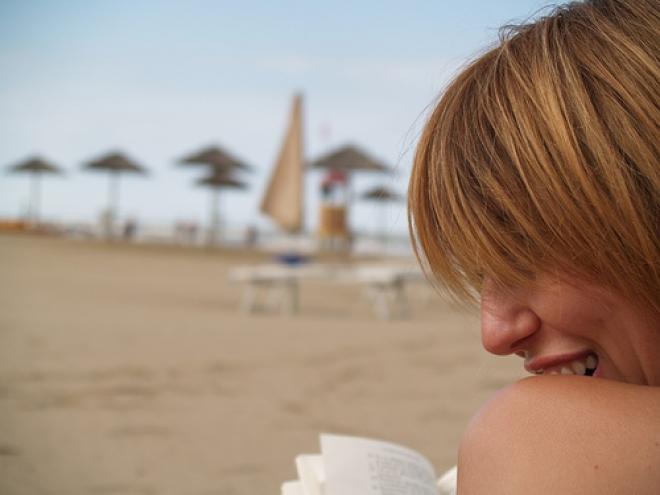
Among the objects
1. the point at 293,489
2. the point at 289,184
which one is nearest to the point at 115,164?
the point at 289,184

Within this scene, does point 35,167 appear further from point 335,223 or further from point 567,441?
point 567,441

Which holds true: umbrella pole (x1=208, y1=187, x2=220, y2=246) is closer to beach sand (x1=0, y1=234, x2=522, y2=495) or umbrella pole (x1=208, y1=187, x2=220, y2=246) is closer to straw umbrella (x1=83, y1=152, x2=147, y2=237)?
straw umbrella (x1=83, y1=152, x2=147, y2=237)

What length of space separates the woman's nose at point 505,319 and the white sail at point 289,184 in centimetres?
934

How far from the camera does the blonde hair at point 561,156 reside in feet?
2.29

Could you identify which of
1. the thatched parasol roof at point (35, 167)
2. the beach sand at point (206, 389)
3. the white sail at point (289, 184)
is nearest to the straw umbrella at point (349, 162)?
the thatched parasol roof at point (35, 167)

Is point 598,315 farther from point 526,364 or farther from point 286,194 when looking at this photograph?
point 286,194

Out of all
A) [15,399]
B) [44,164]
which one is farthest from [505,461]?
[44,164]

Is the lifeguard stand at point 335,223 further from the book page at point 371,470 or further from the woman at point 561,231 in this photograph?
the woman at point 561,231

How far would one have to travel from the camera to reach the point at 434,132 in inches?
33.5

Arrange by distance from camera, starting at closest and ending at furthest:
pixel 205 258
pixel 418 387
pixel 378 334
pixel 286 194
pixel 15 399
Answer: pixel 15 399, pixel 418 387, pixel 378 334, pixel 286 194, pixel 205 258

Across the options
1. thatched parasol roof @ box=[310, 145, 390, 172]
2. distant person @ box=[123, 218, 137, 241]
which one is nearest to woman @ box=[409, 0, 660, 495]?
thatched parasol roof @ box=[310, 145, 390, 172]

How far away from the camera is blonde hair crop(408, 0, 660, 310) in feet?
2.29

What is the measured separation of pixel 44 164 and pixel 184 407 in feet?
76.5

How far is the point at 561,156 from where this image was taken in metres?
0.71
